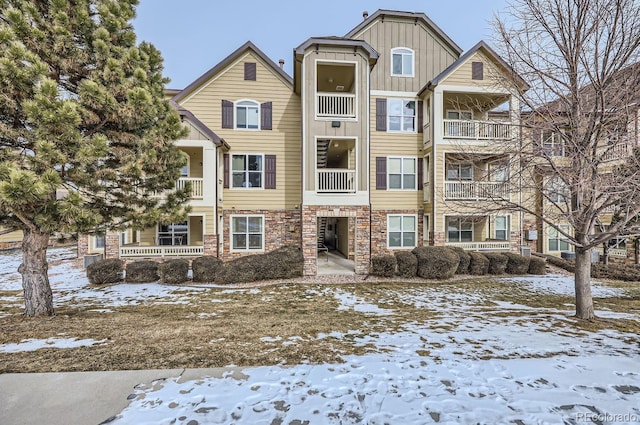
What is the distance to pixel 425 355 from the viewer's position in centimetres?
445

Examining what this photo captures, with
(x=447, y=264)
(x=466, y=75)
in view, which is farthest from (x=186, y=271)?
(x=466, y=75)

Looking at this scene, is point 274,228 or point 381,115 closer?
point 274,228

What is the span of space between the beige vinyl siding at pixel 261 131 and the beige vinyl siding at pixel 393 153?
11.7 ft

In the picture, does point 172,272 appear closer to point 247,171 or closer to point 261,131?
point 247,171

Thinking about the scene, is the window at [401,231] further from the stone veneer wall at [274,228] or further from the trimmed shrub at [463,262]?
the stone veneer wall at [274,228]

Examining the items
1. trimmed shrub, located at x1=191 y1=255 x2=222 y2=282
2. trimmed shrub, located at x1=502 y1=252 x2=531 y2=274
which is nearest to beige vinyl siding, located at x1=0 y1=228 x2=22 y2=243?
trimmed shrub, located at x1=191 y1=255 x2=222 y2=282

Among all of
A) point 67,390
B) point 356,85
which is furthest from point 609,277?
point 67,390

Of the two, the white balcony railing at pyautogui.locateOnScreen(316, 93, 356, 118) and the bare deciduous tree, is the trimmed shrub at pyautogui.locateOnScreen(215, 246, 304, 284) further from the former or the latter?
the bare deciduous tree

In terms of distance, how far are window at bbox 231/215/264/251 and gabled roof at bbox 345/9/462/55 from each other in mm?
9946

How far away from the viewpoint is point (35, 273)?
Result: 6.29m

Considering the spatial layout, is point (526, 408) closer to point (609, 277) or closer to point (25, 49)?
point (25, 49)

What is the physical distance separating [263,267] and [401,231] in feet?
22.7

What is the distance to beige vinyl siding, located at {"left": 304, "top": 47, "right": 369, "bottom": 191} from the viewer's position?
11664mm

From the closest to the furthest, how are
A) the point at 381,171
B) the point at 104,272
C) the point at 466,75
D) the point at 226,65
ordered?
the point at 104,272, the point at 226,65, the point at 466,75, the point at 381,171
